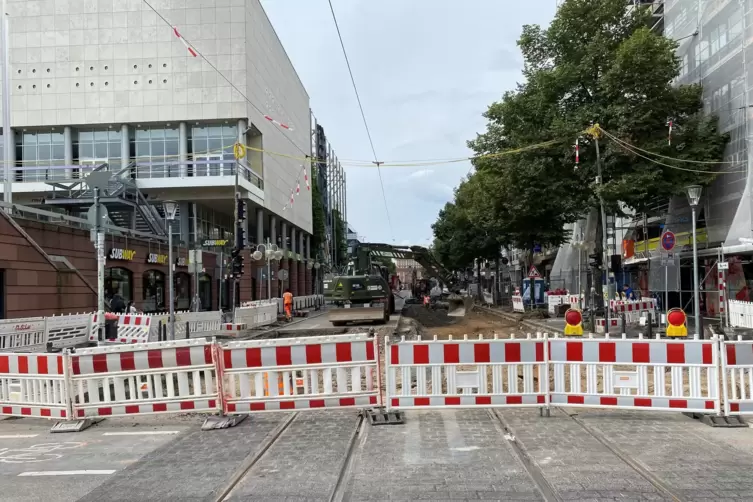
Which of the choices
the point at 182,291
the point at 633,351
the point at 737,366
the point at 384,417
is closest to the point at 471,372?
the point at 384,417

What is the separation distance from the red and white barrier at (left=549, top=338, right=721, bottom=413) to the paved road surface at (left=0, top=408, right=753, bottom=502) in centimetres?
25

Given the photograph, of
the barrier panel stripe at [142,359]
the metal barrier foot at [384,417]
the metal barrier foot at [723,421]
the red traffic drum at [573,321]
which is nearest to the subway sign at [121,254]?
the barrier panel stripe at [142,359]

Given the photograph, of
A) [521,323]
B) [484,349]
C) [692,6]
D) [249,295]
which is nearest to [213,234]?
[249,295]

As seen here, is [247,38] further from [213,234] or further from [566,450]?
[566,450]

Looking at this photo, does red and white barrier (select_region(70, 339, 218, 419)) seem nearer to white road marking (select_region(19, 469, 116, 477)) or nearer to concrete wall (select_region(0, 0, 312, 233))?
white road marking (select_region(19, 469, 116, 477))

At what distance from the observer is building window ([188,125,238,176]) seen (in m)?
37.0

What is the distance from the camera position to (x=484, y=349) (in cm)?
695

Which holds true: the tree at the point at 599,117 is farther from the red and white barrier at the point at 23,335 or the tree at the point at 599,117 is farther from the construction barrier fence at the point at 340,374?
the red and white barrier at the point at 23,335

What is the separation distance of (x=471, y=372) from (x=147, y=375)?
13.3ft

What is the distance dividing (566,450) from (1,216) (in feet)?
55.1

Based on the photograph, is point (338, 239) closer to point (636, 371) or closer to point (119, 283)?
point (119, 283)

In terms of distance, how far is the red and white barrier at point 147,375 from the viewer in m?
7.02

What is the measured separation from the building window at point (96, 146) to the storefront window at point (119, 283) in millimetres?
14559

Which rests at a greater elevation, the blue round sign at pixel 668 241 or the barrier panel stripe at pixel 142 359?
the blue round sign at pixel 668 241
